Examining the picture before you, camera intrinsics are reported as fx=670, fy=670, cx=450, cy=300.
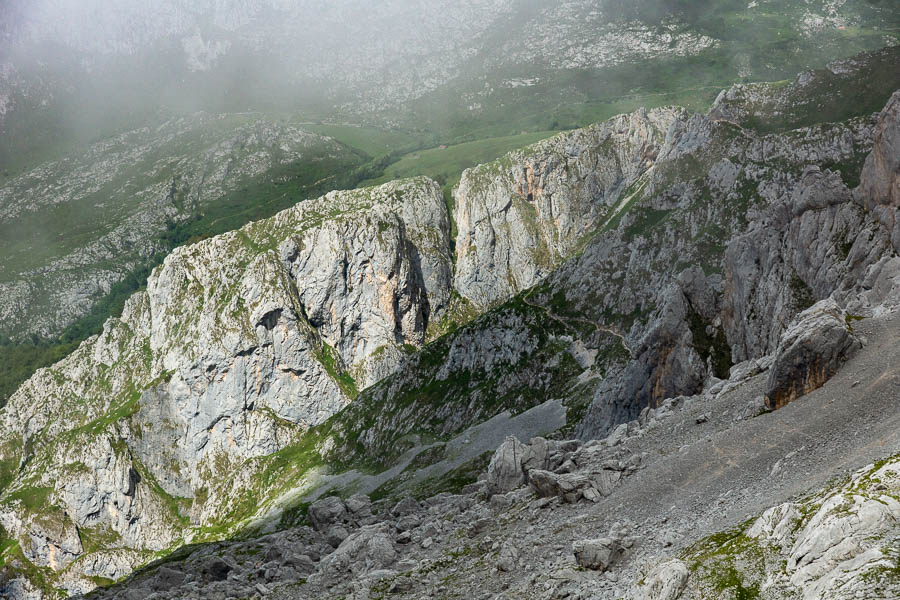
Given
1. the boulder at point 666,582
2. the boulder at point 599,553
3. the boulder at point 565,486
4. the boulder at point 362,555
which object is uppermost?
the boulder at point 666,582

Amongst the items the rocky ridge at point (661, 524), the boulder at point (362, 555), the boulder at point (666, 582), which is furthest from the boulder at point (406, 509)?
the boulder at point (666, 582)

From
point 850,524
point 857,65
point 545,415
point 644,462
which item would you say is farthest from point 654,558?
point 857,65

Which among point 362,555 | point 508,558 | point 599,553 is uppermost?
point 599,553

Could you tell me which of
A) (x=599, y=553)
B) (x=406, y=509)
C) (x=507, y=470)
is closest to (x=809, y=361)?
(x=599, y=553)

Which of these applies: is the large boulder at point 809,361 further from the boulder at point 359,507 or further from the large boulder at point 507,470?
the boulder at point 359,507

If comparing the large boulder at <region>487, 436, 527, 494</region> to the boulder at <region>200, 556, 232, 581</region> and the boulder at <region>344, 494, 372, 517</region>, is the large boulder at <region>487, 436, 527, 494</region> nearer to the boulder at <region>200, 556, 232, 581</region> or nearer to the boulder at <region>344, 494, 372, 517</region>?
the boulder at <region>344, 494, 372, 517</region>

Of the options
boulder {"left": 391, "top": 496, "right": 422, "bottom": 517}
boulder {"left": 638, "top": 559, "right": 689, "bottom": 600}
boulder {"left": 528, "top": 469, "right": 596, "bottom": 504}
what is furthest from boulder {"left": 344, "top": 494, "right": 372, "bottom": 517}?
boulder {"left": 638, "top": 559, "right": 689, "bottom": 600}

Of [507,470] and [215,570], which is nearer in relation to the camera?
[507,470]

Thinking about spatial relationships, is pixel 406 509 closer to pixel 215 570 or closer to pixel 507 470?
pixel 507 470

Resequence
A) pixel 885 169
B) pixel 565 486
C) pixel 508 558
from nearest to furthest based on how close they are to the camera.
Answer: pixel 508 558 → pixel 565 486 → pixel 885 169
